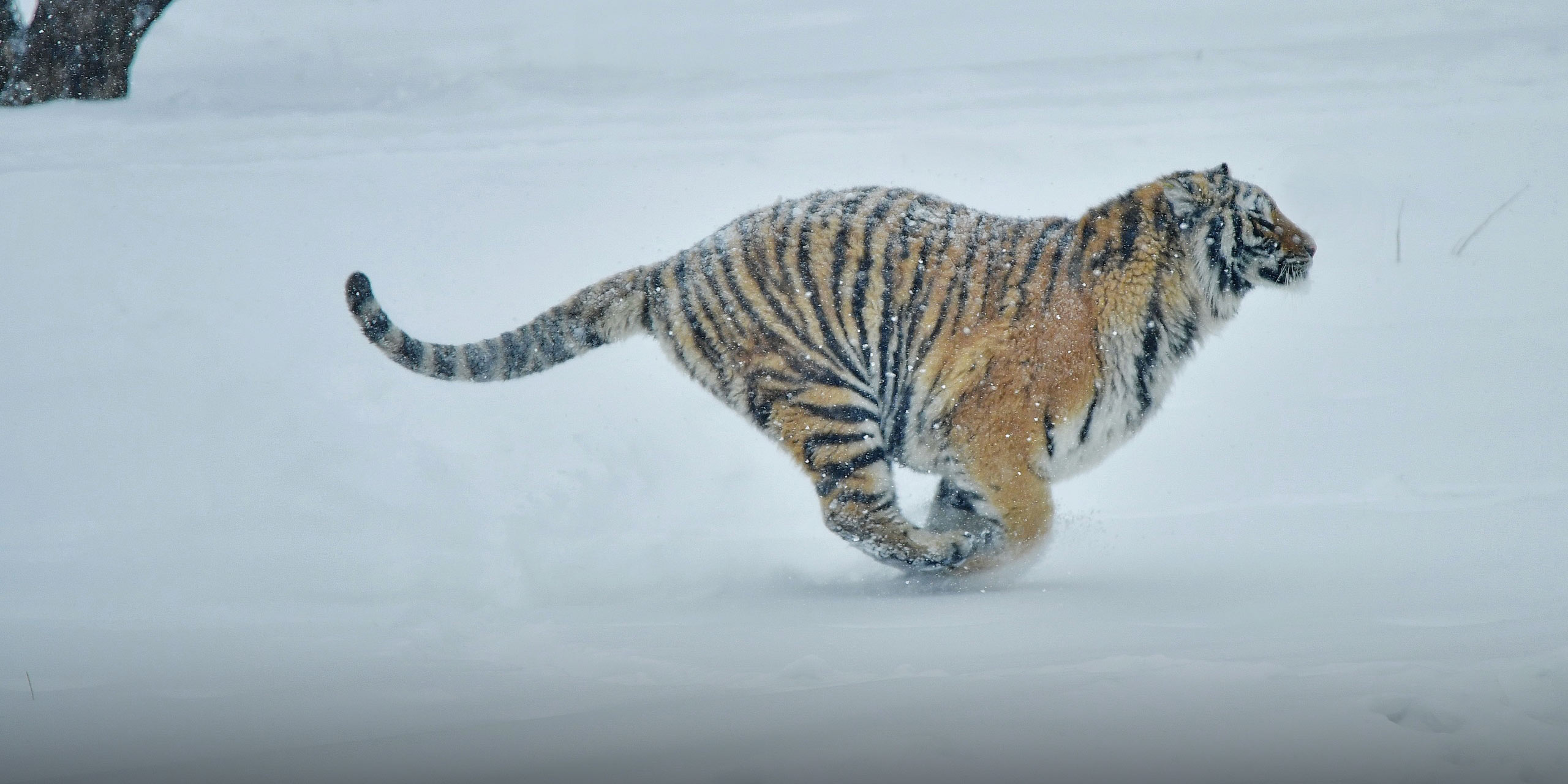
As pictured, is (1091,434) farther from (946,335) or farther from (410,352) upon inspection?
(410,352)

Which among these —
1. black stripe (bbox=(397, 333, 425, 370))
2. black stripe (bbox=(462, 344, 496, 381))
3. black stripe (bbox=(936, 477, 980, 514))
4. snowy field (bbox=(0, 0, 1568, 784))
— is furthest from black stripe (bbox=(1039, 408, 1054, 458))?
black stripe (bbox=(397, 333, 425, 370))

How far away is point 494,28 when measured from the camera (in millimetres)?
11133

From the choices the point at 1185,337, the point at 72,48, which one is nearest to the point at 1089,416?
the point at 1185,337

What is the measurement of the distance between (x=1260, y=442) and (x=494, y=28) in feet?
25.5

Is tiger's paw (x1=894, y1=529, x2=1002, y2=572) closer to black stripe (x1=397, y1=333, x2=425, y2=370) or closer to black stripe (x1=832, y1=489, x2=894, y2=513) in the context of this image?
black stripe (x1=832, y1=489, x2=894, y2=513)

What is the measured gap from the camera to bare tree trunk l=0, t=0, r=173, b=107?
27.8ft

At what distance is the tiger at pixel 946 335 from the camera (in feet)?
13.0

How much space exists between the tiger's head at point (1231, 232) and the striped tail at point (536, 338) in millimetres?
1646

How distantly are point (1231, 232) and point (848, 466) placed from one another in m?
1.34

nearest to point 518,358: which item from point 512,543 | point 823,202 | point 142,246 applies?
point 512,543

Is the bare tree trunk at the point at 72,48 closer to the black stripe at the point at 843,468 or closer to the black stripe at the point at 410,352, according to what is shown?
the black stripe at the point at 410,352

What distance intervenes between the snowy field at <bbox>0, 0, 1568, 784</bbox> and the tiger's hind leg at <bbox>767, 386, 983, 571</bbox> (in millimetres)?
156

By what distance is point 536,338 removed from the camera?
4.09 meters

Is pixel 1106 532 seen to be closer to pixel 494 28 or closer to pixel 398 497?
pixel 398 497
